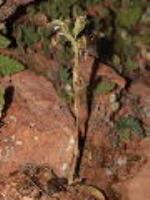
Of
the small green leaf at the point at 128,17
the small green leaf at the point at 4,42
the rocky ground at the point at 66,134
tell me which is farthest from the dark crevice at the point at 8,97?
the small green leaf at the point at 128,17

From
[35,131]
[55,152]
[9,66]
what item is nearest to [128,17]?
[9,66]

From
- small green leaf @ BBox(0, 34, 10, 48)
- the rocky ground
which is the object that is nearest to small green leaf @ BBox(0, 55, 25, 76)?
the rocky ground

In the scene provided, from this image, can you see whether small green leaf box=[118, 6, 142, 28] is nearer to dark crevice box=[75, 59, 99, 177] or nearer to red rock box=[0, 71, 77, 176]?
dark crevice box=[75, 59, 99, 177]

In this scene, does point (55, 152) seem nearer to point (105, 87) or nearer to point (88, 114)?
point (88, 114)

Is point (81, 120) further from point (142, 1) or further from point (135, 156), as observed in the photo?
point (142, 1)

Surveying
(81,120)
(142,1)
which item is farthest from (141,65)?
(81,120)
